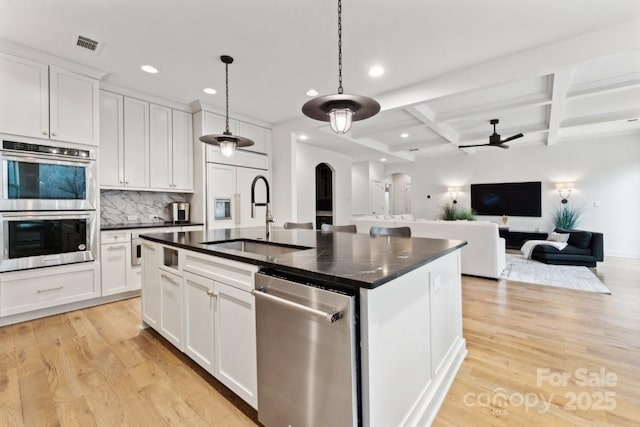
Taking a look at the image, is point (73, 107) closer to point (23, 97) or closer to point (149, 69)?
point (23, 97)

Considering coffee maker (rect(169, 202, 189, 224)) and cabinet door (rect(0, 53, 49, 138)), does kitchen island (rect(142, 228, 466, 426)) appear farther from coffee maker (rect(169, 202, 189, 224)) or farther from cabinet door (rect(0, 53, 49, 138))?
coffee maker (rect(169, 202, 189, 224))

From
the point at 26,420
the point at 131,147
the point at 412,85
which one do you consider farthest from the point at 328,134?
the point at 26,420

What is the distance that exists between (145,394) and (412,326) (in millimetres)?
1682

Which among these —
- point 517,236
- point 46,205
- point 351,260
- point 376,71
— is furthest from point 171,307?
point 517,236

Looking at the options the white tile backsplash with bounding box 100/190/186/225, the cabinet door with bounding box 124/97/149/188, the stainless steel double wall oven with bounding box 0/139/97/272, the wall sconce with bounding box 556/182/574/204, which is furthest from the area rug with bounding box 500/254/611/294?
the stainless steel double wall oven with bounding box 0/139/97/272

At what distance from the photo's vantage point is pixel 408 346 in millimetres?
1343

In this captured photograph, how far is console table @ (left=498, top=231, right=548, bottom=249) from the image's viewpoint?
686 centimetres

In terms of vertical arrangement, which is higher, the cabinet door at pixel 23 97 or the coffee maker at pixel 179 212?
the cabinet door at pixel 23 97

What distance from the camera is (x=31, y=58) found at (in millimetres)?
2859

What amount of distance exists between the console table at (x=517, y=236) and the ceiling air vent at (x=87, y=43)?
8.32 meters

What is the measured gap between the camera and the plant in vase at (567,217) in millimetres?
6609

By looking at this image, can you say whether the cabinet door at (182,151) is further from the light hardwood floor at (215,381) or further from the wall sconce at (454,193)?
the wall sconce at (454,193)

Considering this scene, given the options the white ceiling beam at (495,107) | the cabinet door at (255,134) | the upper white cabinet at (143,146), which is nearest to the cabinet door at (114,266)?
the upper white cabinet at (143,146)

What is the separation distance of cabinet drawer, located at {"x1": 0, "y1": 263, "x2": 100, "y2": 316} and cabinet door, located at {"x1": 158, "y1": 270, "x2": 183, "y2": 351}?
1.61 m
